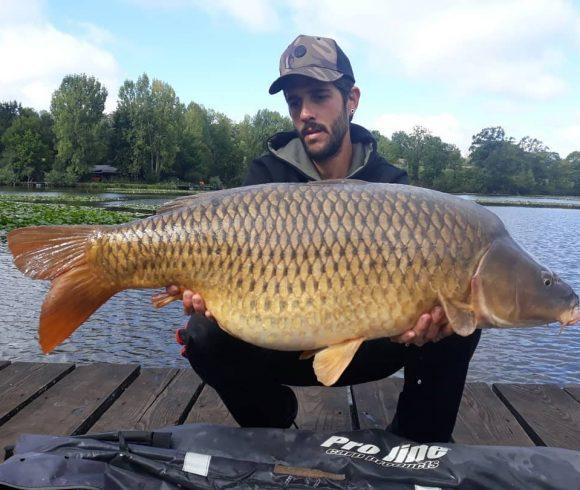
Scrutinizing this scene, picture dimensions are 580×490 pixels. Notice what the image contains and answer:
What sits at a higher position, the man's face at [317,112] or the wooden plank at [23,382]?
the man's face at [317,112]

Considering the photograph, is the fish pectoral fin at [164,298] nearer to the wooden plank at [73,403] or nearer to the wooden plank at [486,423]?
the wooden plank at [73,403]

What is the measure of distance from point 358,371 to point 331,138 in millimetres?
786

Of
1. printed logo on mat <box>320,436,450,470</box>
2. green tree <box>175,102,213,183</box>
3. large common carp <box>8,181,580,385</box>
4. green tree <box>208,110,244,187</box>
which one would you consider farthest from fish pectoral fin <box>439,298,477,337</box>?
green tree <box>208,110,244,187</box>

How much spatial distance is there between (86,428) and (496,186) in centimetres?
5778

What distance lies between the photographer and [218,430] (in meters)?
1.45

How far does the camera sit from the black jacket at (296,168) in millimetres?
1945

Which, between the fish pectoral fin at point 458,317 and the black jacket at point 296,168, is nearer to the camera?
the fish pectoral fin at point 458,317

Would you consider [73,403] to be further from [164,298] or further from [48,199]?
[48,199]

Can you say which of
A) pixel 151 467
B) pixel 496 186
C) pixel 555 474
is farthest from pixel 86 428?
pixel 496 186

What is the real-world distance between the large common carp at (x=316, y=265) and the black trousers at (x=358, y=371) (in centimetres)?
15

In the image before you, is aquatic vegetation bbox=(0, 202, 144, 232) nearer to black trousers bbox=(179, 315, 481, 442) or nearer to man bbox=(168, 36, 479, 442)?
man bbox=(168, 36, 479, 442)

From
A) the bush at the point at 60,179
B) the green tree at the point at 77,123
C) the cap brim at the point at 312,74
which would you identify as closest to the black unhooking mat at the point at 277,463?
the cap brim at the point at 312,74

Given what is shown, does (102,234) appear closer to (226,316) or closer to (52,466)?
(226,316)

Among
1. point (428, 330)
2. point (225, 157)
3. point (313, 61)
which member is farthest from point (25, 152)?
point (428, 330)
